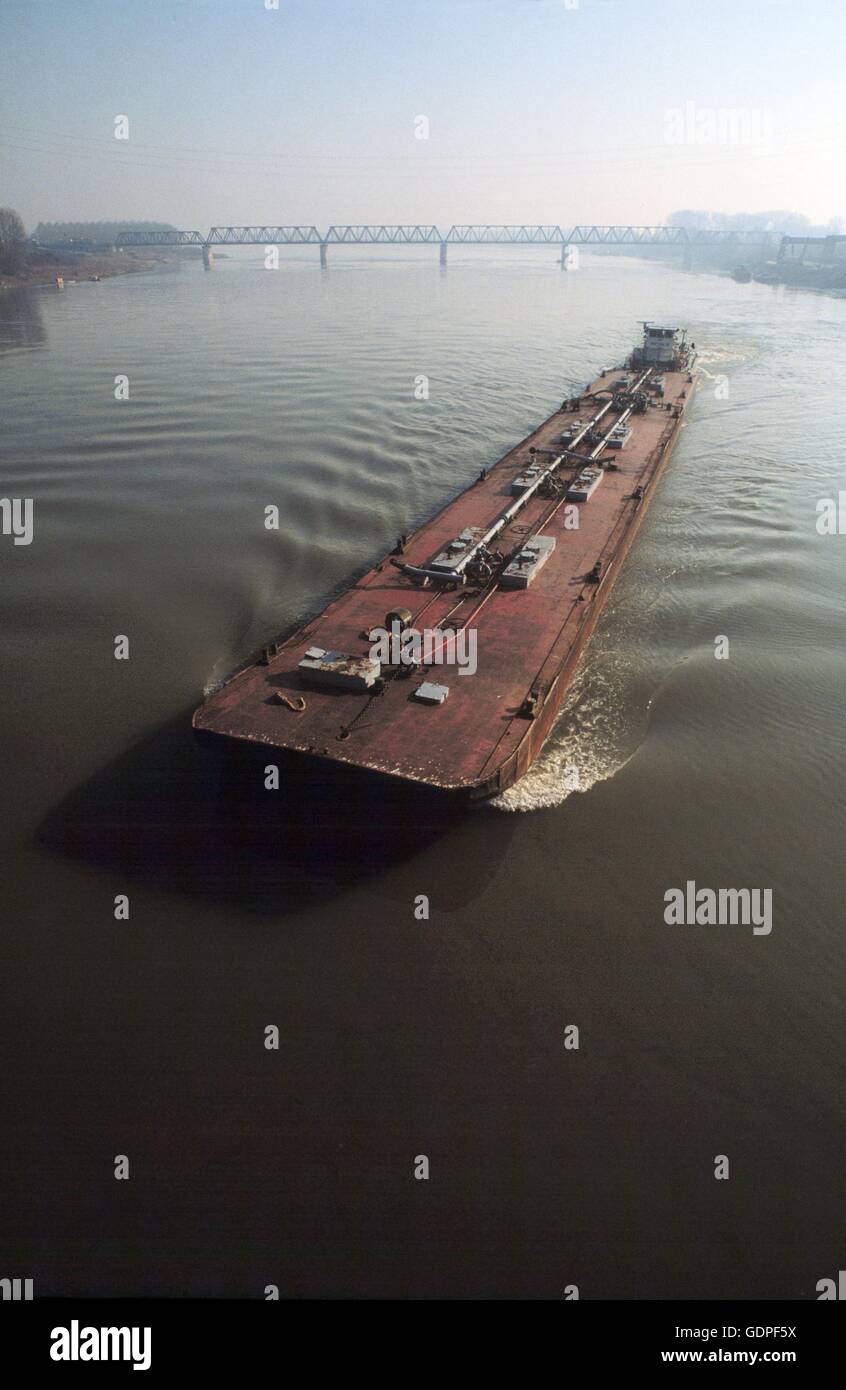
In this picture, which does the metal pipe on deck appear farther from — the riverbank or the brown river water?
the riverbank

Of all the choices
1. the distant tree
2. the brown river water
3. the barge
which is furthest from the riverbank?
the barge

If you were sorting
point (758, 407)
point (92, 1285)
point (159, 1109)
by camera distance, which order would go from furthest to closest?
point (758, 407)
point (159, 1109)
point (92, 1285)

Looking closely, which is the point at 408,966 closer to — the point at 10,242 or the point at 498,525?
the point at 498,525

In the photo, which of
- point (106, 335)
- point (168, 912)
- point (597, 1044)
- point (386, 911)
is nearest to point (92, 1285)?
point (168, 912)

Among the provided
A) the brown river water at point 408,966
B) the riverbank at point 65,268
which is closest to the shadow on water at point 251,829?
the brown river water at point 408,966

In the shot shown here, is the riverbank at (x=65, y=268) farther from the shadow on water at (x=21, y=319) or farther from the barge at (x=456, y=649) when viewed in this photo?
the barge at (x=456, y=649)

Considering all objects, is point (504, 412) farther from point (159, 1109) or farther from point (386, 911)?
point (159, 1109)
